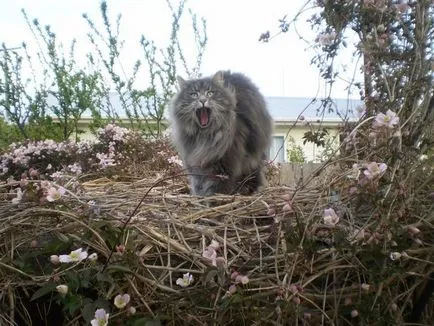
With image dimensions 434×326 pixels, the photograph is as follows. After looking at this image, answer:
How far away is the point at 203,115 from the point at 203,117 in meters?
0.01

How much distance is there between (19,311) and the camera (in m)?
1.53

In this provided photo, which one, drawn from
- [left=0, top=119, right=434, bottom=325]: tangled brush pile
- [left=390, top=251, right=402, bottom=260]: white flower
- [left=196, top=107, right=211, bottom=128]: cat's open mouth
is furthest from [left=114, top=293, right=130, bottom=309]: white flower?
[left=196, top=107, right=211, bottom=128]: cat's open mouth

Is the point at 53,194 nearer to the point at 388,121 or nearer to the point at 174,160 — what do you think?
the point at 388,121

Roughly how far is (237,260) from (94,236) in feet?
1.41

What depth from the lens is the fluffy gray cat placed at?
3.35 m

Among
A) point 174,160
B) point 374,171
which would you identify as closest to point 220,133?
point 174,160

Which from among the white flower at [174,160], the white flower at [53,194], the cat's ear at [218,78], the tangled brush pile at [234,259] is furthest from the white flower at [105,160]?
the white flower at [53,194]

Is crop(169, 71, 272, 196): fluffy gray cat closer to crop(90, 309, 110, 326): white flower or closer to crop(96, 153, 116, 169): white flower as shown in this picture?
crop(96, 153, 116, 169): white flower

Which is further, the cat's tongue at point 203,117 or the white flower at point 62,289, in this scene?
the cat's tongue at point 203,117

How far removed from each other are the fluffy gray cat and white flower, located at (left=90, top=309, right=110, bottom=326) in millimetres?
1952

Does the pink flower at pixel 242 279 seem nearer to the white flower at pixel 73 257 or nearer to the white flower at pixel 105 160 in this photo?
the white flower at pixel 73 257

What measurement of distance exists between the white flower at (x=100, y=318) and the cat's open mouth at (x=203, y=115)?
2.20 meters

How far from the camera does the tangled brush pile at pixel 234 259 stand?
137cm

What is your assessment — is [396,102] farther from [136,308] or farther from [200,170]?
[200,170]
